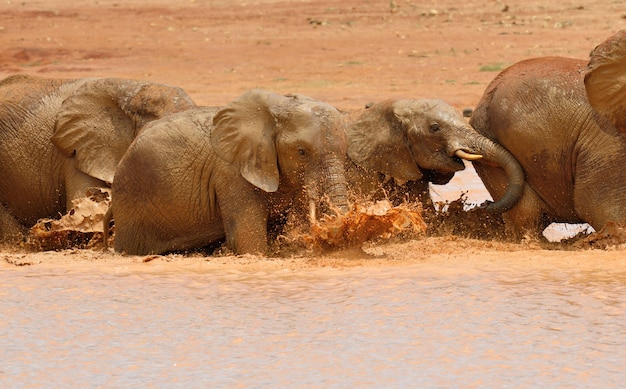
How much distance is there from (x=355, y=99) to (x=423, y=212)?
28.3 ft

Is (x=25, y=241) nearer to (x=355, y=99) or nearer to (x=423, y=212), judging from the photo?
(x=423, y=212)

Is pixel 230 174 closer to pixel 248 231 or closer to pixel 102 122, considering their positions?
pixel 248 231

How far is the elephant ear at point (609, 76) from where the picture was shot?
8.75 m

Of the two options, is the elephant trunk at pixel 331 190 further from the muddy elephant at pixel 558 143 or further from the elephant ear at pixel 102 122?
the elephant ear at pixel 102 122

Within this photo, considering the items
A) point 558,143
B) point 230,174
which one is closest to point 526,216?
point 558,143

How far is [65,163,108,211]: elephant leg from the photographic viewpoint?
416 inches

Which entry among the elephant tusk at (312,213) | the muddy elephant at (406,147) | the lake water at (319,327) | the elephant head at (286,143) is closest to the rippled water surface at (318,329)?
the lake water at (319,327)

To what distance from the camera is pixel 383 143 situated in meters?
10.2

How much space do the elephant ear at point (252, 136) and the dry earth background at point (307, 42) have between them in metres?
8.78

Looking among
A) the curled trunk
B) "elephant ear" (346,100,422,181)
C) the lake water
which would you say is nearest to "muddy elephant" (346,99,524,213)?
"elephant ear" (346,100,422,181)

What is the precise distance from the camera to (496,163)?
937 cm

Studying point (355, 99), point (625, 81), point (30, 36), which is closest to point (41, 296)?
point (625, 81)

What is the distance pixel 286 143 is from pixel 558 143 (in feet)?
5.79

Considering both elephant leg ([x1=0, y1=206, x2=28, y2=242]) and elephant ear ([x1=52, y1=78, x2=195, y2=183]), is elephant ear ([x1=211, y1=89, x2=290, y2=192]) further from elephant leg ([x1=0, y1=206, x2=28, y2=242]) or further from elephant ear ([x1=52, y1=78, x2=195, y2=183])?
elephant leg ([x1=0, y1=206, x2=28, y2=242])
